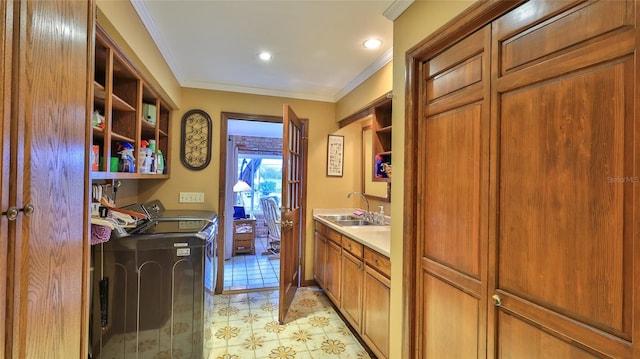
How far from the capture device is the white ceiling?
171 cm

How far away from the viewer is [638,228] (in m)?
0.71

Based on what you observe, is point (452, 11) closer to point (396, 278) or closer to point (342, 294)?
point (396, 278)

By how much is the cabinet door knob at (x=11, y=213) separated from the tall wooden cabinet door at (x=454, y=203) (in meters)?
1.49

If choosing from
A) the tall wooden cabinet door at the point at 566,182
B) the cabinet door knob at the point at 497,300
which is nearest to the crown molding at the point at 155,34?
the tall wooden cabinet door at the point at 566,182

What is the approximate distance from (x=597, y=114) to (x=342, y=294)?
2211 mm

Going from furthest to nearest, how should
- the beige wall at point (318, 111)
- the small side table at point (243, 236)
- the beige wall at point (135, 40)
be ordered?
the small side table at point (243, 236), the beige wall at point (318, 111), the beige wall at point (135, 40)

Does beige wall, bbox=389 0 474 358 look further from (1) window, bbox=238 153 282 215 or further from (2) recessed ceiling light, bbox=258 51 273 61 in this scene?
(1) window, bbox=238 153 282 215

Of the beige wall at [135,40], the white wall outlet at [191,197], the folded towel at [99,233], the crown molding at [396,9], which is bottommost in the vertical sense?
the folded towel at [99,233]

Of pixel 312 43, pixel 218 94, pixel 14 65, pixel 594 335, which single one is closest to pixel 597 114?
pixel 594 335

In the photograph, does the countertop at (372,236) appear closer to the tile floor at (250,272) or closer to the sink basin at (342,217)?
the sink basin at (342,217)

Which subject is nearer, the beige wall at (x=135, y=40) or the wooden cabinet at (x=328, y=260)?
the beige wall at (x=135, y=40)

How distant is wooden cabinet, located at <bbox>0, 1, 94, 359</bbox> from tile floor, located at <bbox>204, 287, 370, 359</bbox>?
1352mm

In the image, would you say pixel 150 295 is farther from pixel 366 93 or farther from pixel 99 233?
pixel 366 93

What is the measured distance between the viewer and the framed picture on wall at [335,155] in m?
3.46
